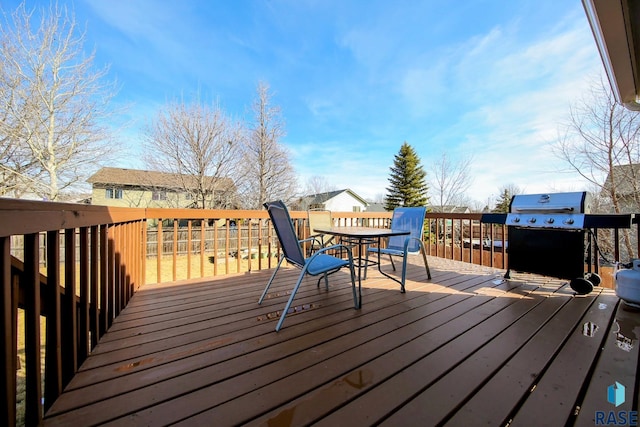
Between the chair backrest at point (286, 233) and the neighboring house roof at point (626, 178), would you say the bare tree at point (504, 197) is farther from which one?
the chair backrest at point (286, 233)

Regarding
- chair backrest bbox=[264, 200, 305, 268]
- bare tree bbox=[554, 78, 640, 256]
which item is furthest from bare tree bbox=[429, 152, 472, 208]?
chair backrest bbox=[264, 200, 305, 268]

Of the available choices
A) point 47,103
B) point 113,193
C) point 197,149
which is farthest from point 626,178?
point 113,193

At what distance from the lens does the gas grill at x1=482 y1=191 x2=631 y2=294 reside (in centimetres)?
253

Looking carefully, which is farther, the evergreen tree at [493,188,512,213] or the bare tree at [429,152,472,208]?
the evergreen tree at [493,188,512,213]

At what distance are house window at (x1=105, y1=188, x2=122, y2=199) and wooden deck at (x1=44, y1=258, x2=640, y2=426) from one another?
14901 mm

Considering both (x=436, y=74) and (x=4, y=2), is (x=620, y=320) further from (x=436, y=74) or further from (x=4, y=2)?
(x=4, y=2)

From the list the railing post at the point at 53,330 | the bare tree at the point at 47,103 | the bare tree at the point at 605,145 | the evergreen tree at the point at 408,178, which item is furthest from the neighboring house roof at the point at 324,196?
the railing post at the point at 53,330

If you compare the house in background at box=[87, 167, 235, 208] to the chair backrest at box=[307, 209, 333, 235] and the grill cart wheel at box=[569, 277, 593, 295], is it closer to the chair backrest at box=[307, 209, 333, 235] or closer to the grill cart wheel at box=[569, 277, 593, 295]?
the chair backrest at box=[307, 209, 333, 235]

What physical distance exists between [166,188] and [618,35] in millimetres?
12899

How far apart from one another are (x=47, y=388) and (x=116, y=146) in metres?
10.8

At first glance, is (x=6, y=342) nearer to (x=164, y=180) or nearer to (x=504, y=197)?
(x=164, y=180)

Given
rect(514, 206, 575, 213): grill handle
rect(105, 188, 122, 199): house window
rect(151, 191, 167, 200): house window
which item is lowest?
rect(514, 206, 575, 213): grill handle

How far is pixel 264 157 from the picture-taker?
1209cm

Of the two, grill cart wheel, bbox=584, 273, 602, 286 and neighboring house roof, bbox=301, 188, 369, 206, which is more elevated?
neighboring house roof, bbox=301, 188, 369, 206
